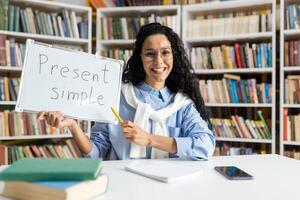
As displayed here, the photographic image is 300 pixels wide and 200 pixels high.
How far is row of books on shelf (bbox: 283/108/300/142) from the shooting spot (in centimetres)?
251

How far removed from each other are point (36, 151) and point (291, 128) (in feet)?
7.04

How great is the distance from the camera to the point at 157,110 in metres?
1.37

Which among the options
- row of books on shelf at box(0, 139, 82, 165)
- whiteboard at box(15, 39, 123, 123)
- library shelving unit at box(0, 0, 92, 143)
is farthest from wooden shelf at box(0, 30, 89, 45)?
whiteboard at box(15, 39, 123, 123)

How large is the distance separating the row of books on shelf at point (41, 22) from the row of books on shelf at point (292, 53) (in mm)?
1757

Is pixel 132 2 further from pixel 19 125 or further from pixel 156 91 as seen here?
pixel 156 91

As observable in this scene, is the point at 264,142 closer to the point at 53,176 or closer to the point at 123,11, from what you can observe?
the point at 123,11

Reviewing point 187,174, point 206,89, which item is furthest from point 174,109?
point 206,89

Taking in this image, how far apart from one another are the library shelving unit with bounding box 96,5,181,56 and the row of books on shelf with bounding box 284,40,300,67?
92cm

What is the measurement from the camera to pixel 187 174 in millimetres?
870

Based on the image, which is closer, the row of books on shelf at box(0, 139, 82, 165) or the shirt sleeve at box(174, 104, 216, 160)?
the shirt sleeve at box(174, 104, 216, 160)

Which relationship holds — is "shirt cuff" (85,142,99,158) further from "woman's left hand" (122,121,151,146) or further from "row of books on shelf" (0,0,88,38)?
"row of books on shelf" (0,0,88,38)

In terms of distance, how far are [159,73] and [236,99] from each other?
146 cm

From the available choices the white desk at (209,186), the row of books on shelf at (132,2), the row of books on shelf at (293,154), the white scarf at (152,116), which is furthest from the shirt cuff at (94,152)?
the row of books on shelf at (132,2)

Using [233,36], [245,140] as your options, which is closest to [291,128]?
[245,140]
